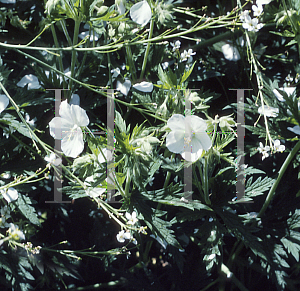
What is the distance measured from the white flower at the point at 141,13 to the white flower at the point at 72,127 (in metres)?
0.28

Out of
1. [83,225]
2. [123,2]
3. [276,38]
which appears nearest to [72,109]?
[123,2]

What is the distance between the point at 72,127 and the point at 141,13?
1.08 feet

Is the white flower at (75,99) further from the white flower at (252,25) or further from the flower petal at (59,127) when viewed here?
the white flower at (252,25)

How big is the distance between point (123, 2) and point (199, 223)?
614mm

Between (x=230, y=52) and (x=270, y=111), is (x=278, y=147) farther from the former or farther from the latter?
(x=230, y=52)

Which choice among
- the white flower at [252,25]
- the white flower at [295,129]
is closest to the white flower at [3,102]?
the white flower at [252,25]

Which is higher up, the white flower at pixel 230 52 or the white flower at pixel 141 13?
the white flower at pixel 141 13

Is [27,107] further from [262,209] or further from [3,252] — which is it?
[262,209]

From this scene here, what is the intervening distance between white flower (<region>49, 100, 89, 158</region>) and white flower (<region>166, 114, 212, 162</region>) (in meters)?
0.18

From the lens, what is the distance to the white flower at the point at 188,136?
672 millimetres

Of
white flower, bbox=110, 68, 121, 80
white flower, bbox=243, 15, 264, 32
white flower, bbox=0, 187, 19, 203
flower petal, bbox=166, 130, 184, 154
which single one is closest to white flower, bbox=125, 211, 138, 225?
flower petal, bbox=166, 130, 184, 154

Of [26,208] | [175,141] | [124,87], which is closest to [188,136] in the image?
[175,141]

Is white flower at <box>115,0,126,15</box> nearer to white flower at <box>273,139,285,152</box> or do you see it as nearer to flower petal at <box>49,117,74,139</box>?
flower petal at <box>49,117,74,139</box>

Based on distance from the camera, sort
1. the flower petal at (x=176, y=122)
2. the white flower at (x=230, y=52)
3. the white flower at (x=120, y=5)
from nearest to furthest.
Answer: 1. the flower petal at (x=176, y=122)
2. the white flower at (x=120, y=5)
3. the white flower at (x=230, y=52)
